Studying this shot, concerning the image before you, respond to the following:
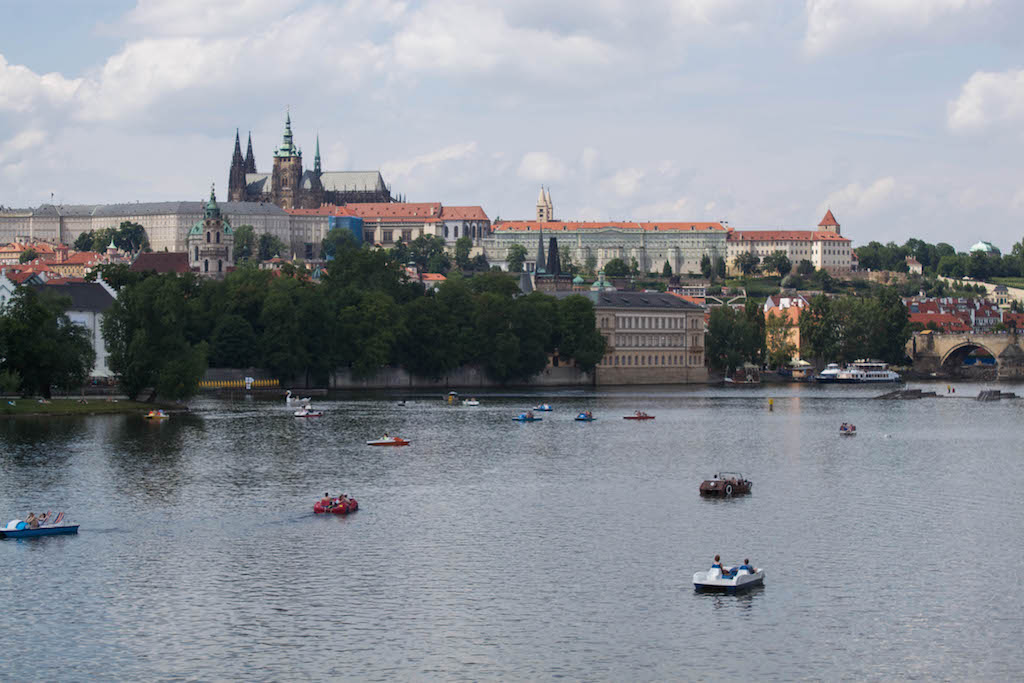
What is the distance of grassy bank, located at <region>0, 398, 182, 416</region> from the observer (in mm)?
91188

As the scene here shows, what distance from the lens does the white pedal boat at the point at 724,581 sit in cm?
4112

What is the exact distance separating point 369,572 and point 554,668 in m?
11.3

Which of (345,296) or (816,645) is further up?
(345,296)

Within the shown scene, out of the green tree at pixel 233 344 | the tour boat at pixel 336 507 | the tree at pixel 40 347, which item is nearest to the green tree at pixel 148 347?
the tree at pixel 40 347

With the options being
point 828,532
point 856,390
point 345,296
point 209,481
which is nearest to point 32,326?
point 209,481

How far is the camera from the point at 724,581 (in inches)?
1620

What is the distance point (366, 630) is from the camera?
37.4 m

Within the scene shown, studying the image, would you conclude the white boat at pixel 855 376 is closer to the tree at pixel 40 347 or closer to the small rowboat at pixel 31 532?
the tree at pixel 40 347

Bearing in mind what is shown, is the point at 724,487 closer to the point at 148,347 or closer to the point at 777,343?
the point at 148,347

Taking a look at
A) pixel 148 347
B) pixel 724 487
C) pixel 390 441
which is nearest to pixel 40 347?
pixel 148 347

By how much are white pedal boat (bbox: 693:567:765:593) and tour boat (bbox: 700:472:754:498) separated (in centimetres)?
1867

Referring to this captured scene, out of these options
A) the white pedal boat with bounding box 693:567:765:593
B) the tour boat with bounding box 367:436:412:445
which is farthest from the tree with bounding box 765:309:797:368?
the white pedal boat with bounding box 693:567:765:593

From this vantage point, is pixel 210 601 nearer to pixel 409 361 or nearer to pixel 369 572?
pixel 369 572

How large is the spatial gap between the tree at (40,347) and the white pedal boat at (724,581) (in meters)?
61.9
